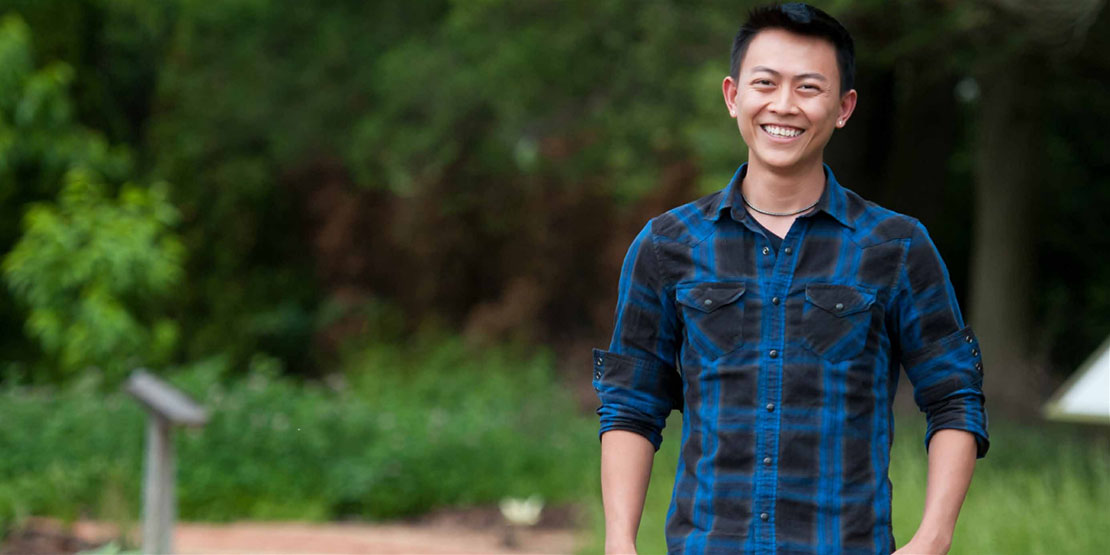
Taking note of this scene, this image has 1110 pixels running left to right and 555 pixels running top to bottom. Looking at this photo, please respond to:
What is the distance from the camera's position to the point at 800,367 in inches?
90.2

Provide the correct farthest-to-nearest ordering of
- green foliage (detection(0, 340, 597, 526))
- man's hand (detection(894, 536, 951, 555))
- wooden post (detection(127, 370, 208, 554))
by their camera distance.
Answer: green foliage (detection(0, 340, 597, 526)), wooden post (detection(127, 370, 208, 554)), man's hand (detection(894, 536, 951, 555))

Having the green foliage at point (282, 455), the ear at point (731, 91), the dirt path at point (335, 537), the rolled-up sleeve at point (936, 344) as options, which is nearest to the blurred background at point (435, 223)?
the green foliage at point (282, 455)

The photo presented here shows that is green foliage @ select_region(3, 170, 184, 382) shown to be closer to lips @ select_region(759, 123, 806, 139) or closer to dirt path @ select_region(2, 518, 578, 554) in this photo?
dirt path @ select_region(2, 518, 578, 554)

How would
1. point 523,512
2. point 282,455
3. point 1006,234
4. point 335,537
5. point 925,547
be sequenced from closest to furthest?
point 925,547 → point 523,512 → point 335,537 → point 282,455 → point 1006,234

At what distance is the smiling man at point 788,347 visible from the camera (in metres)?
2.28

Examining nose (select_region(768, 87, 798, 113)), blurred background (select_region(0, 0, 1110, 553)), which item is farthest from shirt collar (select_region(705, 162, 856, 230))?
blurred background (select_region(0, 0, 1110, 553))

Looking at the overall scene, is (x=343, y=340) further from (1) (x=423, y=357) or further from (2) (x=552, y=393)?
(2) (x=552, y=393)

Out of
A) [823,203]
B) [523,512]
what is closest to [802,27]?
[823,203]

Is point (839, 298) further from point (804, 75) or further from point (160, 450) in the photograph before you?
point (160, 450)

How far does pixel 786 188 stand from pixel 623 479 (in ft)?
1.79

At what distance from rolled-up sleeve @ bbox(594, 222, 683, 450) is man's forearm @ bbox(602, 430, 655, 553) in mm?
20

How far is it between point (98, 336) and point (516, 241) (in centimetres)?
925

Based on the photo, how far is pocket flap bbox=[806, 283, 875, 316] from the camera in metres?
2.29

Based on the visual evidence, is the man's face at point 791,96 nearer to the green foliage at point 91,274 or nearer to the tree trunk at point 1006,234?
the green foliage at point 91,274
